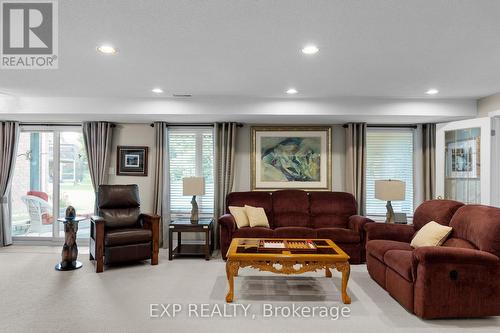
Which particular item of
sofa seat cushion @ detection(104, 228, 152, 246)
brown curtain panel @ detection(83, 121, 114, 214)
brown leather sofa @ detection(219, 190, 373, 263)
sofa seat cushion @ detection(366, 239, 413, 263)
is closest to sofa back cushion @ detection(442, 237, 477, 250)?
sofa seat cushion @ detection(366, 239, 413, 263)

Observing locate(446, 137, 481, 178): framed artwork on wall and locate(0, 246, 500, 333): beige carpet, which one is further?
locate(446, 137, 481, 178): framed artwork on wall

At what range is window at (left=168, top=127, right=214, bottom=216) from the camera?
5.91m

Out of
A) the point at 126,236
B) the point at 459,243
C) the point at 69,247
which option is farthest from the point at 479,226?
the point at 69,247

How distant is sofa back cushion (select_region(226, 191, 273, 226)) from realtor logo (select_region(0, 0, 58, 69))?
10.4ft

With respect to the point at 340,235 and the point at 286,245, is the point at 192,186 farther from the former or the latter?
the point at 340,235

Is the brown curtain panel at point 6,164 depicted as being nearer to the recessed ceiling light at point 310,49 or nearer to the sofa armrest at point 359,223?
the recessed ceiling light at point 310,49

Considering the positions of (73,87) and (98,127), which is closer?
(73,87)

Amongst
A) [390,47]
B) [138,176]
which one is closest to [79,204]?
[138,176]

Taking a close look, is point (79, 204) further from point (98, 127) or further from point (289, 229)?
point (289, 229)

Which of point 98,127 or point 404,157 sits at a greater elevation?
point 98,127

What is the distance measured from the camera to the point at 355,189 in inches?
222

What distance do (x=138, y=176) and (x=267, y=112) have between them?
2748mm

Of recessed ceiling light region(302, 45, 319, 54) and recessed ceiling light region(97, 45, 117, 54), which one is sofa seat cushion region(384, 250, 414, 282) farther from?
recessed ceiling light region(97, 45, 117, 54)

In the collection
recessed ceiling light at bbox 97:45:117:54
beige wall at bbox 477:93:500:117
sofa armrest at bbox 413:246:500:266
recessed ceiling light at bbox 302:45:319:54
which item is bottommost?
sofa armrest at bbox 413:246:500:266
